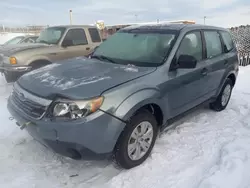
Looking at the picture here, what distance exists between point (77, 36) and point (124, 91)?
5337 millimetres

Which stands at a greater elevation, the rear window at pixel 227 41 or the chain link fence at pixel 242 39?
the rear window at pixel 227 41

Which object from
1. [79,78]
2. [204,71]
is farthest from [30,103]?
[204,71]

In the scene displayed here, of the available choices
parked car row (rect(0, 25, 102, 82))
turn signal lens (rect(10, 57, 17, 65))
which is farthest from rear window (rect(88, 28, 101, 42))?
turn signal lens (rect(10, 57, 17, 65))

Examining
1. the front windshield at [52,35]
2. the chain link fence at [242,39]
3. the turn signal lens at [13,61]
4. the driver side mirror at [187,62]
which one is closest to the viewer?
the driver side mirror at [187,62]

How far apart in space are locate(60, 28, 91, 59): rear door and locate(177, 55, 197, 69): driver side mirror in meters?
4.44

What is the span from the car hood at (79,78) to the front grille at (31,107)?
121 mm

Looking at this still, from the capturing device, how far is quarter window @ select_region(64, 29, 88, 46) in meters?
7.36

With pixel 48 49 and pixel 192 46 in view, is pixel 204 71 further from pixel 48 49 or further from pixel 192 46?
pixel 48 49

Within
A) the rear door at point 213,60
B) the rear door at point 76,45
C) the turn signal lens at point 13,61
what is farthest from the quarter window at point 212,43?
the turn signal lens at point 13,61

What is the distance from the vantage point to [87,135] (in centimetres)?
248

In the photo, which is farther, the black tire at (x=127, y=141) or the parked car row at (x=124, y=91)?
the black tire at (x=127, y=141)

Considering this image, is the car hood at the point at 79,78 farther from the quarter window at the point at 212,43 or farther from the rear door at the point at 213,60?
the quarter window at the point at 212,43

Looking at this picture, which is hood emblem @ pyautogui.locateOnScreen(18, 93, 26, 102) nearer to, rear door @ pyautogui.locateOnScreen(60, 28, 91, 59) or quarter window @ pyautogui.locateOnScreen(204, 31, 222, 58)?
quarter window @ pyautogui.locateOnScreen(204, 31, 222, 58)

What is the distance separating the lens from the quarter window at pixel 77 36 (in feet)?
24.2
